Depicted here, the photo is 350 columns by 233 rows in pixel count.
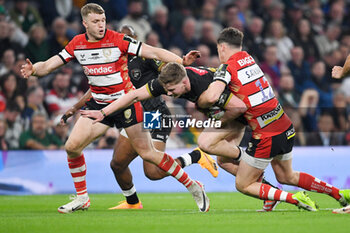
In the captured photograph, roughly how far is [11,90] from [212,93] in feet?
20.5

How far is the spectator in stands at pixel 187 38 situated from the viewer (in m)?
14.5

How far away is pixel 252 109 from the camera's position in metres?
7.13

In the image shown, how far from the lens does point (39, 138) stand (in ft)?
38.2

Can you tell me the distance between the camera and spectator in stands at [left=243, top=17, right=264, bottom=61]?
15.1m

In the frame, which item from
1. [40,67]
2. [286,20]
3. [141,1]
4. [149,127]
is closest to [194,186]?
[149,127]

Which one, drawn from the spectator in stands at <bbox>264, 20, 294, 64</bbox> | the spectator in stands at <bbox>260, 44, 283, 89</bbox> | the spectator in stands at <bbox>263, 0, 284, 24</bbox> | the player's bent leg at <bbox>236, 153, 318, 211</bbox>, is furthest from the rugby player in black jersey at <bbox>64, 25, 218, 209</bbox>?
the spectator in stands at <bbox>263, 0, 284, 24</bbox>

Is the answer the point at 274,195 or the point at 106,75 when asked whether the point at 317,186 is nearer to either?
the point at 274,195

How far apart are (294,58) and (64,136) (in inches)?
247

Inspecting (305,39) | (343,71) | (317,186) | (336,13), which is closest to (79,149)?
(317,186)

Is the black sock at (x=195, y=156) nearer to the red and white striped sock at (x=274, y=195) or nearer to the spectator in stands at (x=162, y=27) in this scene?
the red and white striped sock at (x=274, y=195)

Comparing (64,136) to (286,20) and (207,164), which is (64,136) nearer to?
(207,164)

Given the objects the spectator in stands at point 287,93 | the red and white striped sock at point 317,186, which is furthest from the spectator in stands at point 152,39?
the red and white striped sock at point 317,186

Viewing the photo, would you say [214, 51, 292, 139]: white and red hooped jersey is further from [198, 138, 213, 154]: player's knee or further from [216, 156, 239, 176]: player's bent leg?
[216, 156, 239, 176]: player's bent leg

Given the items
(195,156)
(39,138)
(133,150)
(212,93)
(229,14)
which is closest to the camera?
(212,93)
